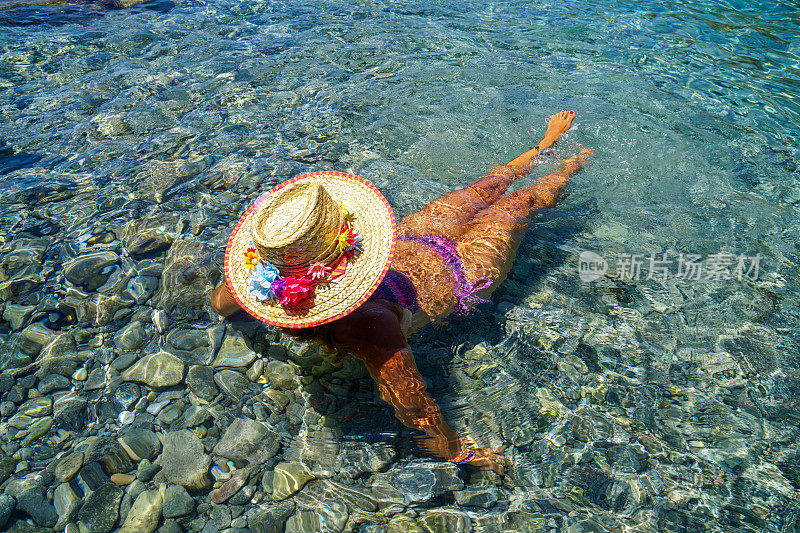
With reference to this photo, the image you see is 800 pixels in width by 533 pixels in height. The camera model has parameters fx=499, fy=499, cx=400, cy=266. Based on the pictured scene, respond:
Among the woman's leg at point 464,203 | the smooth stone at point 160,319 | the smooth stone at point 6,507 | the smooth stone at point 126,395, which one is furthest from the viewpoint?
the woman's leg at point 464,203

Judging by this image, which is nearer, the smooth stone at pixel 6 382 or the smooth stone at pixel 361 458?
the smooth stone at pixel 361 458

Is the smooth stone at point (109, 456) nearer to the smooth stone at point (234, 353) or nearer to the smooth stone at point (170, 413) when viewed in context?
the smooth stone at point (170, 413)

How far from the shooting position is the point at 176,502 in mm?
2816

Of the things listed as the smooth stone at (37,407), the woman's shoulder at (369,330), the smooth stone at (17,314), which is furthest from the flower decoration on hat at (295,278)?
the smooth stone at (17,314)

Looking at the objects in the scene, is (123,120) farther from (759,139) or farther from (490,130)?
(759,139)

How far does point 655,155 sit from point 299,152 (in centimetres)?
396

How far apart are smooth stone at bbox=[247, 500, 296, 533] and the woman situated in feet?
2.75

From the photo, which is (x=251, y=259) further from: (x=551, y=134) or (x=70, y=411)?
(x=551, y=134)

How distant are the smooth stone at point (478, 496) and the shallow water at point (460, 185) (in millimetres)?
32

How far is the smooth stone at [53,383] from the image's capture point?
3.30 meters

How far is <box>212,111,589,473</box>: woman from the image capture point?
2.51 metres

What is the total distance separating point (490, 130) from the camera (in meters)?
5.93

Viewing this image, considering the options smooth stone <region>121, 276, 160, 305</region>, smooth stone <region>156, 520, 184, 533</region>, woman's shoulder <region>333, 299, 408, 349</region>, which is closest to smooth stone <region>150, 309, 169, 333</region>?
smooth stone <region>121, 276, 160, 305</region>

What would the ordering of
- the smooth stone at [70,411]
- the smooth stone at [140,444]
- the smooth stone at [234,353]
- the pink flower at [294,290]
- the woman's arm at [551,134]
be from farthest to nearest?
the woman's arm at [551,134] → the smooth stone at [234,353] → the smooth stone at [70,411] → the smooth stone at [140,444] → the pink flower at [294,290]
